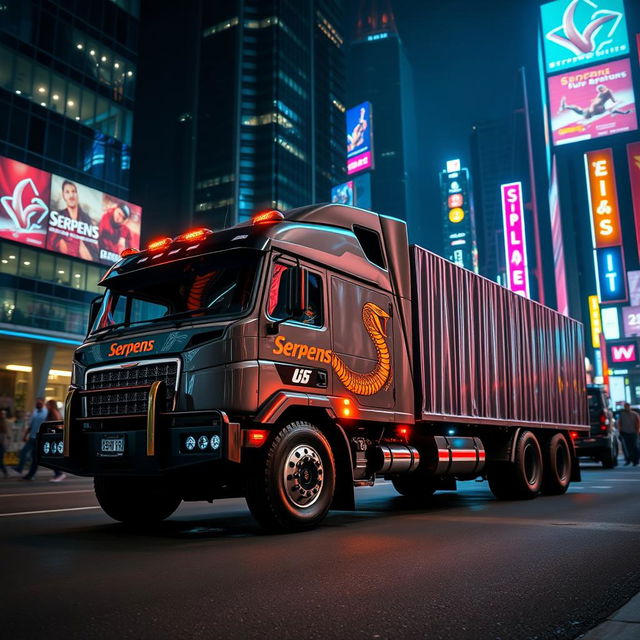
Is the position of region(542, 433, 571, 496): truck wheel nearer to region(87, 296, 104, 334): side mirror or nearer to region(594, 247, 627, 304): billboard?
region(87, 296, 104, 334): side mirror

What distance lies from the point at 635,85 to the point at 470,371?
6608 cm

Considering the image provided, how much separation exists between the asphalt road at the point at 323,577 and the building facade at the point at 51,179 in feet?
103

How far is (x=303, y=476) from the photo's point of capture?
6.91m

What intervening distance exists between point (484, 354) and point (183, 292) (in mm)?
5344

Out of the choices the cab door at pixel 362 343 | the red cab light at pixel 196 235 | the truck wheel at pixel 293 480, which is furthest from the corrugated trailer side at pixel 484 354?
the red cab light at pixel 196 235

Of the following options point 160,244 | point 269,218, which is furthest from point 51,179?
point 269,218

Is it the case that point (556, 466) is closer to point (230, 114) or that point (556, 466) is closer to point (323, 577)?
point (323, 577)

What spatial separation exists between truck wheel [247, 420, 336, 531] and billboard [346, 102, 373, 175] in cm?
10030

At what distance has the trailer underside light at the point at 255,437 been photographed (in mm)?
6336

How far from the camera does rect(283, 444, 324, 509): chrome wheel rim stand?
6742 millimetres

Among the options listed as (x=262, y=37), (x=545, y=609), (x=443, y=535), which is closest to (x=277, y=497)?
(x=443, y=535)

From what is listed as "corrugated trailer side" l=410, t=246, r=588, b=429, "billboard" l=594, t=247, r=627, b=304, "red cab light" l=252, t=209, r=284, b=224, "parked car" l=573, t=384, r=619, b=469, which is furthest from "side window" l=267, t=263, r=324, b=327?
"billboard" l=594, t=247, r=627, b=304

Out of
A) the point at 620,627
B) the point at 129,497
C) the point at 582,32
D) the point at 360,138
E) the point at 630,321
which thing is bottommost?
the point at 620,627

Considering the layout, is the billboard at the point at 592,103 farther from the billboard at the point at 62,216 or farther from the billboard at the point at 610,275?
the billboard at the point at 62,216
